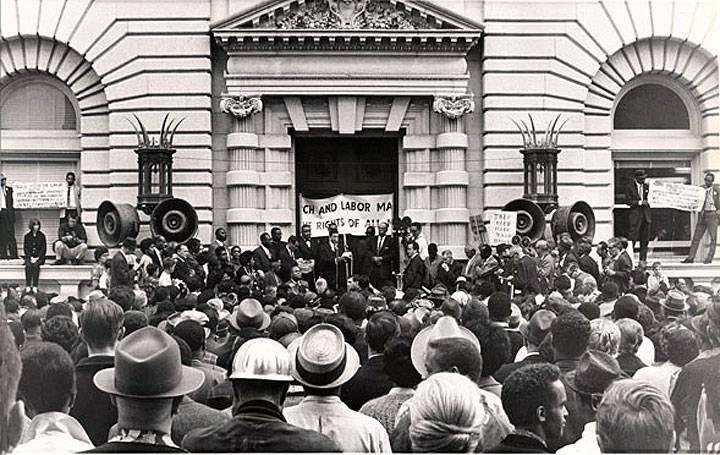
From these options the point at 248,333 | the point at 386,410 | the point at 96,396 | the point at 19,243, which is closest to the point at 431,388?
the point at 386,410

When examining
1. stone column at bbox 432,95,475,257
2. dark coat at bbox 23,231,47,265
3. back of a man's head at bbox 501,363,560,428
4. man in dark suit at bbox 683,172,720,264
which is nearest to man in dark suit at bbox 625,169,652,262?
man in dark suit at bbox 683,172,720,264

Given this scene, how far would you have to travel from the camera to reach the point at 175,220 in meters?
26.5

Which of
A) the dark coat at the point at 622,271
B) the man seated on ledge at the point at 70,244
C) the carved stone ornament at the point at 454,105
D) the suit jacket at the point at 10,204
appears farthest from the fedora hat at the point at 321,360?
the carved stone ornament at the point at 454,105

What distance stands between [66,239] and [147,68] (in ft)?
16.9

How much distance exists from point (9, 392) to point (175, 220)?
68.6ft

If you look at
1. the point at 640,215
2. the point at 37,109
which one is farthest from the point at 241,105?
the point at 640,215

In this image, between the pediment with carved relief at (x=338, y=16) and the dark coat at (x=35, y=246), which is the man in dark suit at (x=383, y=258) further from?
the dark coat at (x=35, y=246)

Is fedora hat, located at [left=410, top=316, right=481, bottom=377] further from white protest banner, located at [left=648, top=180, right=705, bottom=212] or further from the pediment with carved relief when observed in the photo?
the pediment with carved relief

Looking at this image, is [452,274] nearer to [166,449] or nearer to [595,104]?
[595,104]

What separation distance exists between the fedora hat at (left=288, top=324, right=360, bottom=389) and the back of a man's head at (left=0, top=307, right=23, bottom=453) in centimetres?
172

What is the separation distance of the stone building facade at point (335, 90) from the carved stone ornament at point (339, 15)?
0.13 ft

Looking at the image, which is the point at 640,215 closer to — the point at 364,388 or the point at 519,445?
the point at 364,388

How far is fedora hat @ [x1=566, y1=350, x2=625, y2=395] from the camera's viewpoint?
7258 millimetres

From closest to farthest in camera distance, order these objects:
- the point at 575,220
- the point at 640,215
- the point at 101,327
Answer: the point at 101,327, the point at 640,215, the point at 575,220
